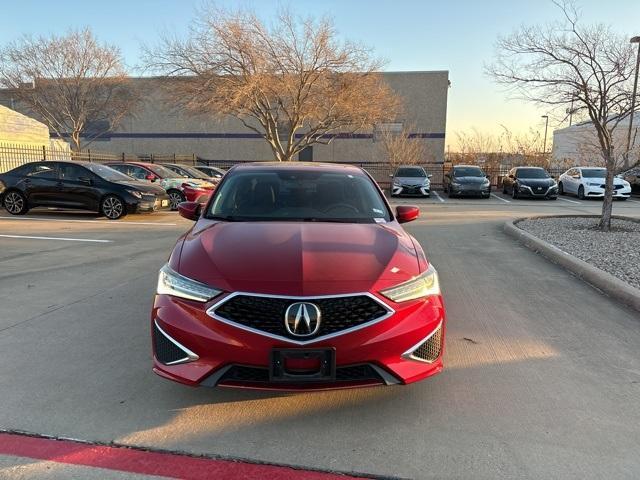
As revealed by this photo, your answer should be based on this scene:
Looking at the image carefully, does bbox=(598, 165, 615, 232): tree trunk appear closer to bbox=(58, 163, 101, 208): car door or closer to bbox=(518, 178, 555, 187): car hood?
bbox=(58, 163, 101, 208): car door

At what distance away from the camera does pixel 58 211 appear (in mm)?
14547

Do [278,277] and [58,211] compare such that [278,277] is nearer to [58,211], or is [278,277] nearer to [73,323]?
[73,323]

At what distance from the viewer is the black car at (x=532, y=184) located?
2225cm

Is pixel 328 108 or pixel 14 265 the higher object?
pixel 328 108

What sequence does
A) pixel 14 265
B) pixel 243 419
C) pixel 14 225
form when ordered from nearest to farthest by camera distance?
pixel 243 419 < pixel 14 265 < pixel 14 225

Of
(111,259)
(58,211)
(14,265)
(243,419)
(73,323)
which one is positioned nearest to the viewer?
(243,419)

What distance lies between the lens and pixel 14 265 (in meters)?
7.22

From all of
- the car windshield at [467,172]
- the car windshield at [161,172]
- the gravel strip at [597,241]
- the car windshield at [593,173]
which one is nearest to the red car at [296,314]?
the gravel strip at [597,241]

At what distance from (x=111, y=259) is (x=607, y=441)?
701cm

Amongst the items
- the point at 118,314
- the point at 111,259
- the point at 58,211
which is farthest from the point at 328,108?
the point at 118,314

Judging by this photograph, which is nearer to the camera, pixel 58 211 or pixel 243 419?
pixel 243 419

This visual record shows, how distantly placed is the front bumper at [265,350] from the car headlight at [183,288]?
44mm

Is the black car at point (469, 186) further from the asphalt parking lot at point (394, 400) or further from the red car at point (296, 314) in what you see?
the red car at point (296, 314)

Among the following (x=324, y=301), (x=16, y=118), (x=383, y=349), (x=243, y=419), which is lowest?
(x=243, y=419)
